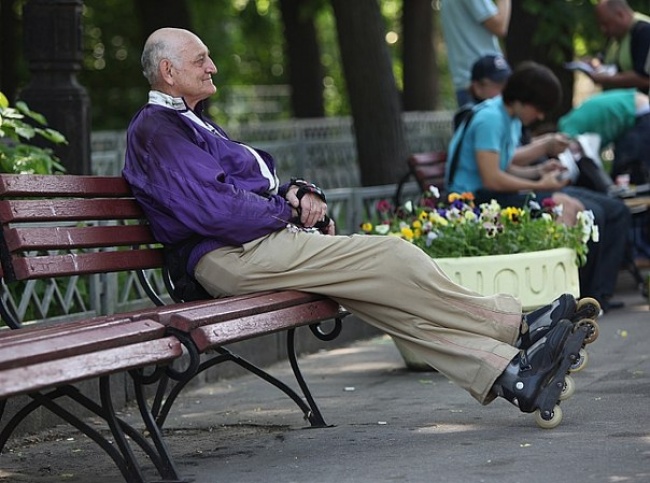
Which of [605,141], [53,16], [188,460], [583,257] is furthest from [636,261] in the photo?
[188,460]

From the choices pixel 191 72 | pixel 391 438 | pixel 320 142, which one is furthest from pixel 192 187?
pixel 320 142

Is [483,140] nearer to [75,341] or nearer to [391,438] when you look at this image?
[391,438]

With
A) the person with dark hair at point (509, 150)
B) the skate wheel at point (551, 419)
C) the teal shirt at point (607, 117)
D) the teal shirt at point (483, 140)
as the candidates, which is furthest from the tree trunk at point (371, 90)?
the skate wheel at point (551, 419)

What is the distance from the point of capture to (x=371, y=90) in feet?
42.5

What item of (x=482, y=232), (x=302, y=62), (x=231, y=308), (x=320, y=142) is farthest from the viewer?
(x=302, y=62)

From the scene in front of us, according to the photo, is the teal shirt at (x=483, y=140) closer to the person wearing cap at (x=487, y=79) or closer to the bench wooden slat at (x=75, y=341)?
the person wearing cap at (x=487, y=79)

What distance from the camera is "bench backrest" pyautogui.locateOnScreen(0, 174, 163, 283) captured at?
220 inches

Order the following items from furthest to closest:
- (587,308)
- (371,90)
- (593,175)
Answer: (371,90) < (593,175) < (587,308)

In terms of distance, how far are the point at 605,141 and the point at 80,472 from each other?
22.2ft

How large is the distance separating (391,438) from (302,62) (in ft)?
51.9

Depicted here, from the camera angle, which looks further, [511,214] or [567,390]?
[511,214]

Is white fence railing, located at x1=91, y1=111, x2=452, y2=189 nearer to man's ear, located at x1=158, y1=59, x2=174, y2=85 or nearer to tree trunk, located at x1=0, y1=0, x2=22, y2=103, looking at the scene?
tree trunk, located at x1=0, y1=0, x2=22, y2=103

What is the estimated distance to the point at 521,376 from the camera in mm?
5680

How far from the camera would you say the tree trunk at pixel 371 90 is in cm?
1284
